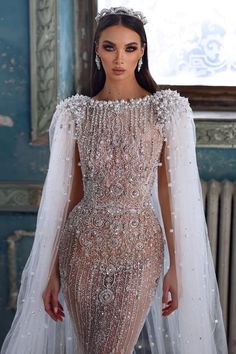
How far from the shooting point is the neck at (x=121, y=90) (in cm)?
155

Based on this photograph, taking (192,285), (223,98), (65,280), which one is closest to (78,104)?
(65,280)

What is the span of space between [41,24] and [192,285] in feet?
3.72

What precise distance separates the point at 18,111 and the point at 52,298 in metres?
0.91

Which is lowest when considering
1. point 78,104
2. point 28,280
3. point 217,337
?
point 217,337

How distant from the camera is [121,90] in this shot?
1.55m

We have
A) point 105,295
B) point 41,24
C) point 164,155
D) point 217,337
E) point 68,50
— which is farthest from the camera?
point 68,50

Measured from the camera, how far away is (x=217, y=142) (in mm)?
2215

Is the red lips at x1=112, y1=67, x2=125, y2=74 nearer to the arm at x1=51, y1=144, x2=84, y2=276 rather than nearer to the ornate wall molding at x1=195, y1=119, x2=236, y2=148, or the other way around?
the arm at x1=51, y1=144, x2=84, y2=276

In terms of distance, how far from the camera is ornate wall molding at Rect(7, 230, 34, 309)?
7.48 ft

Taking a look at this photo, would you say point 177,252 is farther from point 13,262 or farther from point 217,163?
point 13,262

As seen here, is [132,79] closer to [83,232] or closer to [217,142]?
[83,232]

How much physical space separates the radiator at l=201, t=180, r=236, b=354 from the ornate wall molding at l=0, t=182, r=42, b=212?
65 cm

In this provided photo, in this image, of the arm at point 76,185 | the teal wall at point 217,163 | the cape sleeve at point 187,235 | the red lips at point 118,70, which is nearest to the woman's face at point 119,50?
the red lips at point 118,70

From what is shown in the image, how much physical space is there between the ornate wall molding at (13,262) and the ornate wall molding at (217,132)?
2.51ft
